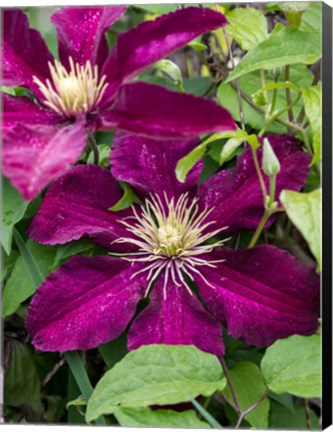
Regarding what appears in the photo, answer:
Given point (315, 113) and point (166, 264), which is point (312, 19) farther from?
point (166, 264)

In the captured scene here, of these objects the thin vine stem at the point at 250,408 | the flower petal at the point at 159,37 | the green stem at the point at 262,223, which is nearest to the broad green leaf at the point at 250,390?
the thin vine stem at the point at 250,408

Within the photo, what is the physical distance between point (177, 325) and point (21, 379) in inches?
9.5

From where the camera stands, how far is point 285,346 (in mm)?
837

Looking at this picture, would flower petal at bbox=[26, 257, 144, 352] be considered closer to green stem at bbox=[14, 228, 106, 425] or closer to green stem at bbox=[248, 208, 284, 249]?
green stem at bbox=[14, 228, 106, 425]

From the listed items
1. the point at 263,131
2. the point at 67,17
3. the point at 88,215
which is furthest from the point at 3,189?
the point at 263,131

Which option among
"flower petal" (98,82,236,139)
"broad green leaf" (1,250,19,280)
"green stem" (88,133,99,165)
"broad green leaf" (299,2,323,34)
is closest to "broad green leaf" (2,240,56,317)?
"broad green leaf" (1,250,19,280)

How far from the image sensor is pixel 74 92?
853mm

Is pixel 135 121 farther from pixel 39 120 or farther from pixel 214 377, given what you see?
pixel 214 377

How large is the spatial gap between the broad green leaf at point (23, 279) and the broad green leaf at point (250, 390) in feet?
0.79

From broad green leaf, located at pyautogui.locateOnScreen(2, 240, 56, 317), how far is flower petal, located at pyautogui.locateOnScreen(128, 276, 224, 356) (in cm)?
14

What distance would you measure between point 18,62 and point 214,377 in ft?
1.31

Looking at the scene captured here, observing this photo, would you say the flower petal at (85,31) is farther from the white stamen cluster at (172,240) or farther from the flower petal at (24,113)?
the white stamen cluster at (172,240)

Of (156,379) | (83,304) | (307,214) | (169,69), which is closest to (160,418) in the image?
(156,379)

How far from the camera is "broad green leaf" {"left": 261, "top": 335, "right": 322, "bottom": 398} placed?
831 millimetres
